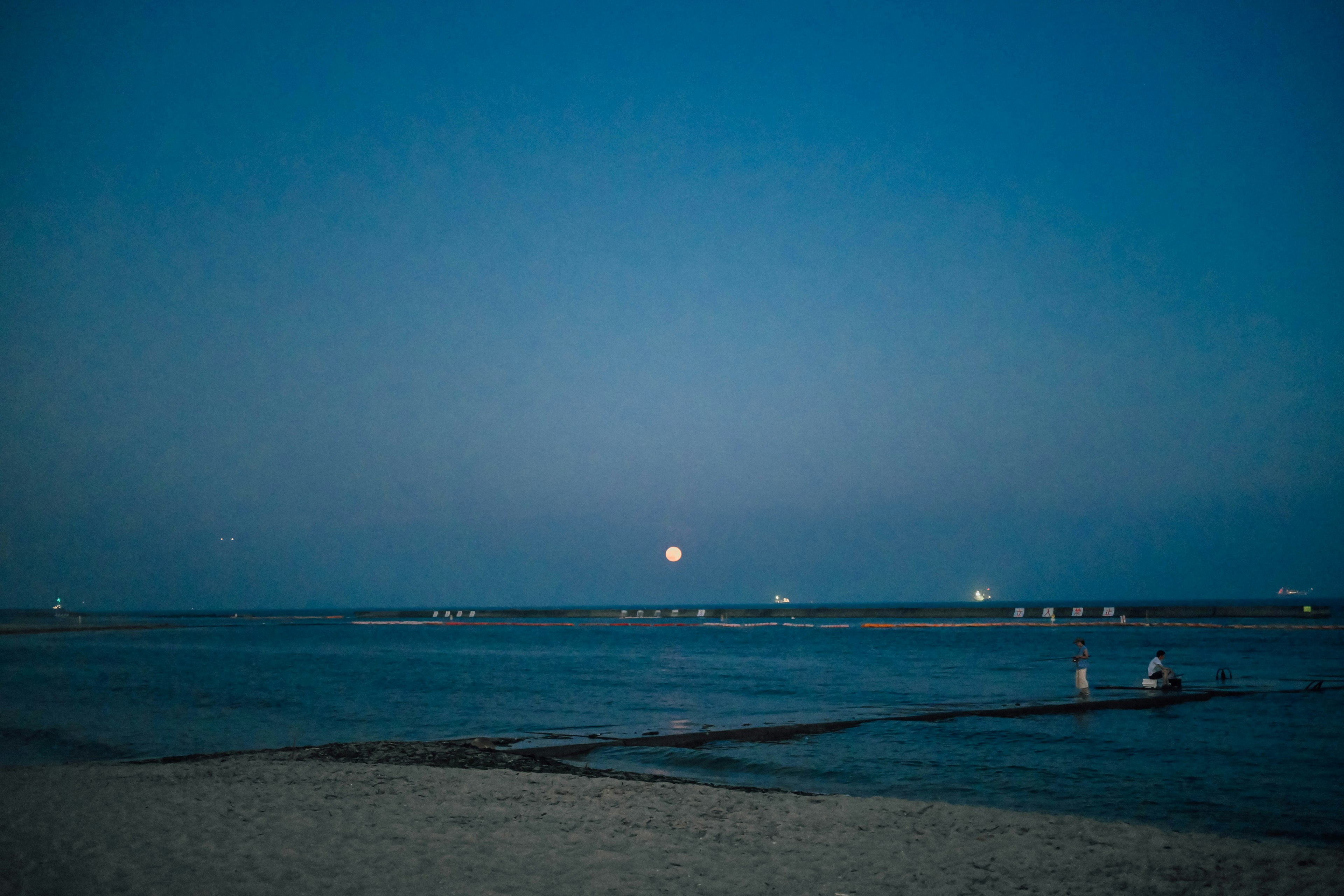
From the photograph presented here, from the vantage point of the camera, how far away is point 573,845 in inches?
388

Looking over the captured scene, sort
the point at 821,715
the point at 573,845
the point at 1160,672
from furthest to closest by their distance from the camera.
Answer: the point at 1160,672
the point at 821,715
the point at 573,845

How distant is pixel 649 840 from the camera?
1011 cm

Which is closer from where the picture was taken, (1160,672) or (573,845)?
(573,845)

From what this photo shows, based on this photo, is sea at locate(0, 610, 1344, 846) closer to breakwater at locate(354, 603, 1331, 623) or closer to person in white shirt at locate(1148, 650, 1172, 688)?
person in white shirt at locate(1148, 650, 1172, 688)

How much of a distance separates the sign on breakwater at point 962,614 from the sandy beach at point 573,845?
4193 inches

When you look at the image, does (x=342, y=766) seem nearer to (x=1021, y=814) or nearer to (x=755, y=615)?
(x=1021, y=814)

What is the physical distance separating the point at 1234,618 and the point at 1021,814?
113280 millimetres

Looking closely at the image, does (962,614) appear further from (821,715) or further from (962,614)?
(821,715)

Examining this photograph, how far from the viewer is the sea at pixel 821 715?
15.2m

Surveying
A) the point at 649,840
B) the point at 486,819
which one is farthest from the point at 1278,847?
the point at 486,819

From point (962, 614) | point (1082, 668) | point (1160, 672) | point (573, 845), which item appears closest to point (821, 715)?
point (1082, 668)

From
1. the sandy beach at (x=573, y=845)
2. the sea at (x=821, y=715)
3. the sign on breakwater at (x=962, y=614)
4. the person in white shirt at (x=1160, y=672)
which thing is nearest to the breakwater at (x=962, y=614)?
the sign on breakwater at (x=962, y=614)

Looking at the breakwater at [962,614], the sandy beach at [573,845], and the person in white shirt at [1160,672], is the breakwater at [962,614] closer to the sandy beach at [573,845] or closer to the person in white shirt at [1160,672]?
the person in white shirt at [1160,672]

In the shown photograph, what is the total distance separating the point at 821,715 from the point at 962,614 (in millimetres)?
125065
